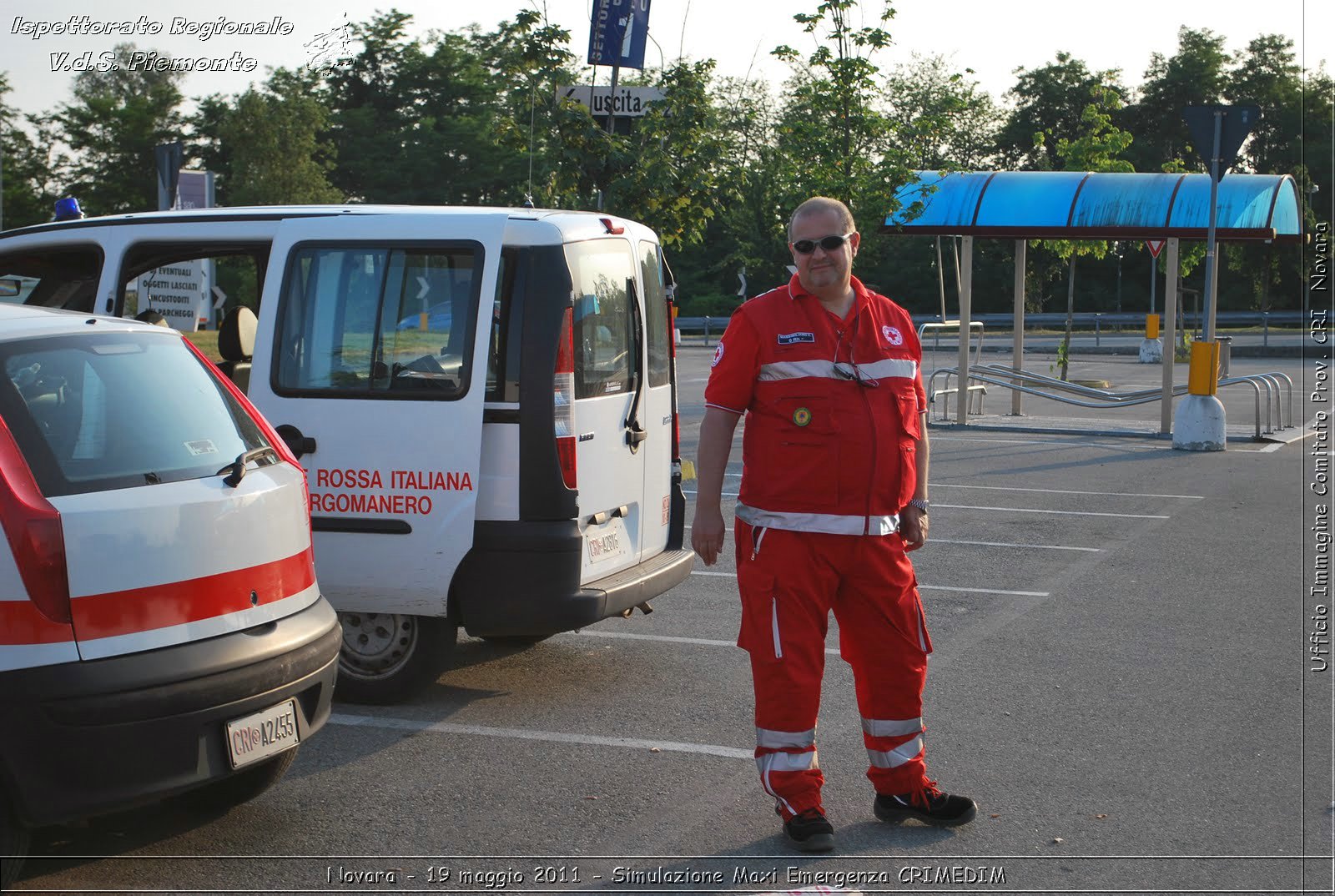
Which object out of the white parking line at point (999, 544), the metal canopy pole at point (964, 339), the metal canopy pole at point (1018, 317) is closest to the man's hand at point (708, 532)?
the white parking line at point (999, 544)

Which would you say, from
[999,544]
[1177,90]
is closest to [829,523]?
[999,544]

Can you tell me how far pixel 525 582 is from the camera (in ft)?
18.5

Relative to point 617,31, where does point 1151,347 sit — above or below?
below

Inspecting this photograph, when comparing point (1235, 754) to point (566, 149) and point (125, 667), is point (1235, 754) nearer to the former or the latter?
point (125, 667)

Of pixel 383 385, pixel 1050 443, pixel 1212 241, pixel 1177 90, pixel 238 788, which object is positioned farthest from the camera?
pixel 1177 90

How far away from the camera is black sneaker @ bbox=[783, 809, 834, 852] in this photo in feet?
14.3

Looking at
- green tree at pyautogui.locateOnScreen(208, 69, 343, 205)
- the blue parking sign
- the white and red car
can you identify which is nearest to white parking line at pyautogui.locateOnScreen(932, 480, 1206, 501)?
the blue parking sign

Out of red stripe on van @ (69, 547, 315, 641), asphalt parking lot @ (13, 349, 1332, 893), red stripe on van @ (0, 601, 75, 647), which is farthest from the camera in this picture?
asphalt parking lot @ (13, 349, 1332, 893)

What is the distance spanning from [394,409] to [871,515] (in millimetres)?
2190

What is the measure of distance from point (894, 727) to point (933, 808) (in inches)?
11.6

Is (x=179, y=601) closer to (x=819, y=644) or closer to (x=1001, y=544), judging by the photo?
(x=819, y=644)

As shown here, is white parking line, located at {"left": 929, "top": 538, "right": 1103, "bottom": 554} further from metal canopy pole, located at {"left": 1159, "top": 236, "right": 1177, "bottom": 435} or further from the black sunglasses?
metal canopy pole, located at {"left": 1159, "top": 236, "right": 1177, "bottom": 435}

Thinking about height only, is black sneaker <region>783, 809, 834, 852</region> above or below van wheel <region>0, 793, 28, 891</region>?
below

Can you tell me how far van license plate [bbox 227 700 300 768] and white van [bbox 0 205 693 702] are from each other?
140 centimetres
